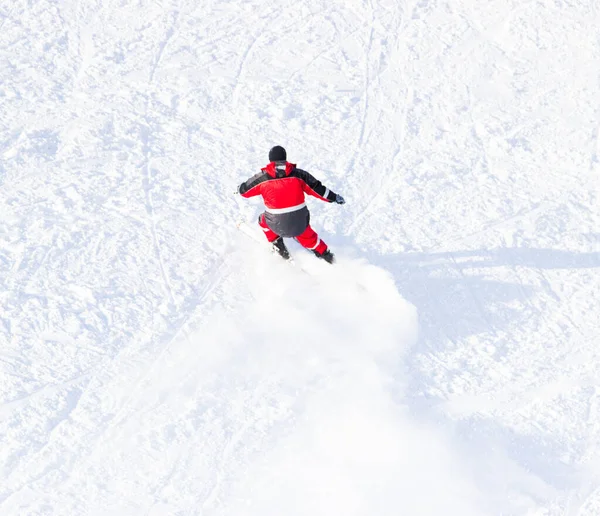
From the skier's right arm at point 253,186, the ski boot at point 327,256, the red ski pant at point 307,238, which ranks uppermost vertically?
the ski boot at point 327,256

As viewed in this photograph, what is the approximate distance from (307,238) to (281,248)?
435mm

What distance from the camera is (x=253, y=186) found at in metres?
6.30

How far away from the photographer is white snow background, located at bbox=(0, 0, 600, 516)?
602 cm

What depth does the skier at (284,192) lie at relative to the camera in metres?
6.12

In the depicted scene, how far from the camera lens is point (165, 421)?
240 inches

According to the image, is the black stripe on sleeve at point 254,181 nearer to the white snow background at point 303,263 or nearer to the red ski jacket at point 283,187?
the red ski jacket at point 283,187

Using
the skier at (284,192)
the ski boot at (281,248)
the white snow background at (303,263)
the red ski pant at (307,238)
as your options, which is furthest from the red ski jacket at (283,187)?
the white snow background at (303,263)

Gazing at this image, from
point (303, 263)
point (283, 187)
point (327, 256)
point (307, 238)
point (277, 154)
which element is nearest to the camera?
point (277, 154)

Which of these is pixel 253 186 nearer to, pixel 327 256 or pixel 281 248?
pixel 281 248

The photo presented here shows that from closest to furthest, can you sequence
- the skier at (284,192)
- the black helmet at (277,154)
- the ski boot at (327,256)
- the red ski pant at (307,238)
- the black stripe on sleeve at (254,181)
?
1. the black helmet at (277,154)
2. the skier at (284,192)
3. the black stripe on sleeve at (254,181)
4. the red ski pant at (307,238)
5. the ski boot at (327,256)

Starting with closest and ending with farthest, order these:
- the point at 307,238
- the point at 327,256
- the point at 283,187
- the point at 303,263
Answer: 1. the point at 283,187
2. the point at 307,238
3. the point at 327,256
4. the point at 303,263

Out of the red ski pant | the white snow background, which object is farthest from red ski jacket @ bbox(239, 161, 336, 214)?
the white snow background

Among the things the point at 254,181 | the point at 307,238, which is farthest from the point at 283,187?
the point at 307,238

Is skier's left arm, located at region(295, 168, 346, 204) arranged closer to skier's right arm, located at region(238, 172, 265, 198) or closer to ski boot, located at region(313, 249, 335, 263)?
skier's right arm, located at region(238, 172, 265, 198)
